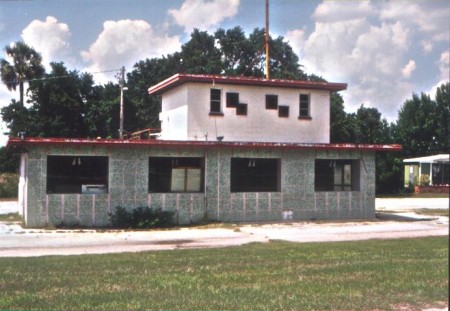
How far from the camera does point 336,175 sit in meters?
26.3

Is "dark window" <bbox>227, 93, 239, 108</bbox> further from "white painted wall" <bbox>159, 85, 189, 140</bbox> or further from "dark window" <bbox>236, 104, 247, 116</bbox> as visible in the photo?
"white painted wall" <bbox>159, 85, 189, 140</bbox>

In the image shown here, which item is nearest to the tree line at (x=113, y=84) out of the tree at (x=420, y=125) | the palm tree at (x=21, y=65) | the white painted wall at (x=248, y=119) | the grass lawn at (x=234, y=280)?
the palm tree at (x=21, y=65)

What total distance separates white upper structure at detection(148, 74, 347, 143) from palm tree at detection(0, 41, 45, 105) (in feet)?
86.5

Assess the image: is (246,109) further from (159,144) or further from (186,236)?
(186,236)

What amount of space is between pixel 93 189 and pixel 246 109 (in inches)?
300

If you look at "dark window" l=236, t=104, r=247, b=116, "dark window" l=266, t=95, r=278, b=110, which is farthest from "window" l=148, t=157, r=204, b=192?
"dark window" l=266, t=95, r=278, b=110

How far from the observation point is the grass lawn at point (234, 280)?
788 cm

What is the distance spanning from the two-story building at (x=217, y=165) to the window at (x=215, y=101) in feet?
0.14

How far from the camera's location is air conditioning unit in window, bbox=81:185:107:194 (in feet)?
72.5

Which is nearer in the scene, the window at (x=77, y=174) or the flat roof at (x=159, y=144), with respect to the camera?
the flat roof at (x=159, y=144)

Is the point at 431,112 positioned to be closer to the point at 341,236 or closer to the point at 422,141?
the point at 422,141

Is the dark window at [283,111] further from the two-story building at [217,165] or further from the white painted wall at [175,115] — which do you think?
the white painted wall at [175,115]

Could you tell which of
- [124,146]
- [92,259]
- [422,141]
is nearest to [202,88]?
[124,146]

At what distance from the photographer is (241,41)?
56.8 metres
